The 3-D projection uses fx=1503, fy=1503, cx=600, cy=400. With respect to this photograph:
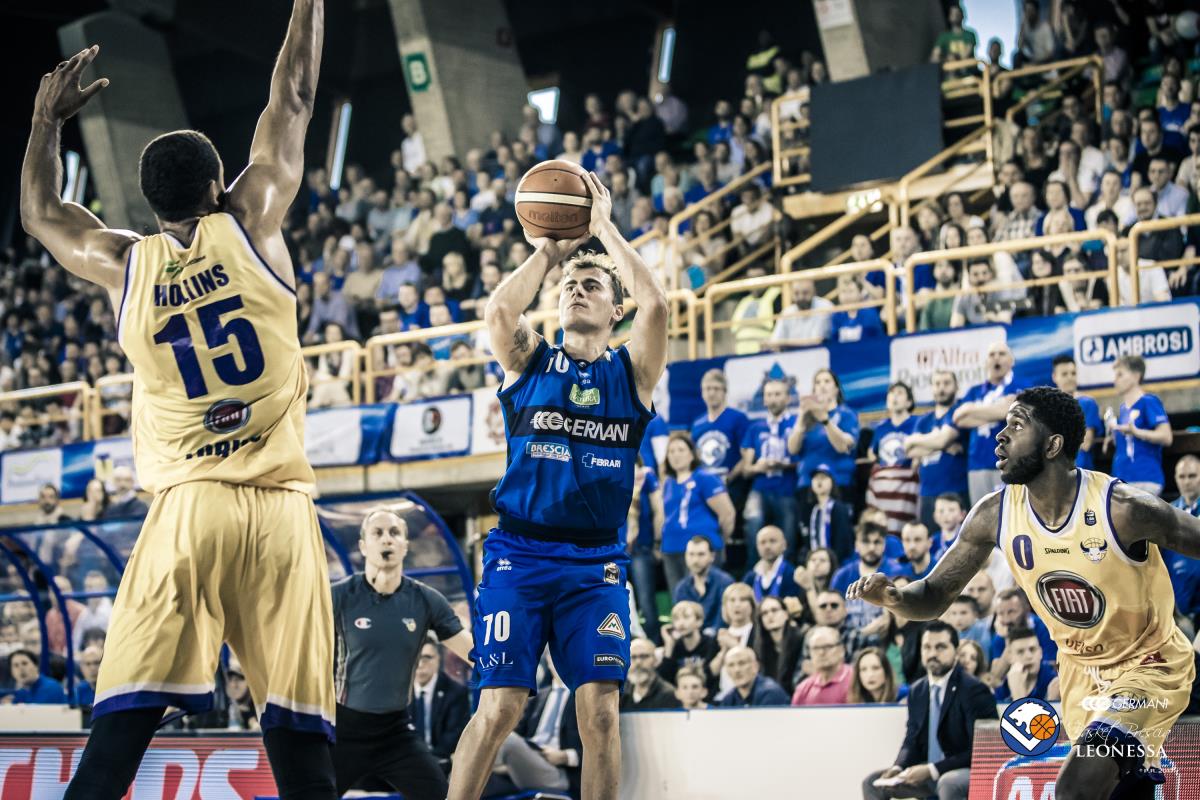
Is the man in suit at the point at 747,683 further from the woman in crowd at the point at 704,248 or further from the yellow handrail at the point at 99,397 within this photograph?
the yellow handrail at the point at 99,397

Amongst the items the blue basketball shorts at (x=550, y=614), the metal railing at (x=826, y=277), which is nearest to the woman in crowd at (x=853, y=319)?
the metal railing at (x=826, y=277)

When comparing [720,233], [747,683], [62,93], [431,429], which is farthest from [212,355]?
[720,233]

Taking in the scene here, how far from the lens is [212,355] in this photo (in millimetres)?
4664

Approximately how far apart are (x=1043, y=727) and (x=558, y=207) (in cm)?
335

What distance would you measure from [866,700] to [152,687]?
6.24m

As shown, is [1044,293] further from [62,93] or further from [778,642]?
[62,93]

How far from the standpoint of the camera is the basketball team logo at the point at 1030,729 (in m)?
7.00

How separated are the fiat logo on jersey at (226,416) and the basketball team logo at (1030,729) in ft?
13.4

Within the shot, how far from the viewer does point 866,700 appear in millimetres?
9742

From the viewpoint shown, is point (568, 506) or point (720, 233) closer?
point (568, 506)

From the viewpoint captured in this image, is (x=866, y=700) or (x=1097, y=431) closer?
(x=866, y=700)

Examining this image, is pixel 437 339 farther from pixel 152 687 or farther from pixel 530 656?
pixel 152 687

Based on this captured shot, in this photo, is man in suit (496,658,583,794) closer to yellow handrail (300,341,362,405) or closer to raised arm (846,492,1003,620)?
raised arm (846,492,1003,620)

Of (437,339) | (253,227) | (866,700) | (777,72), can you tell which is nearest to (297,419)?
(253,227)
